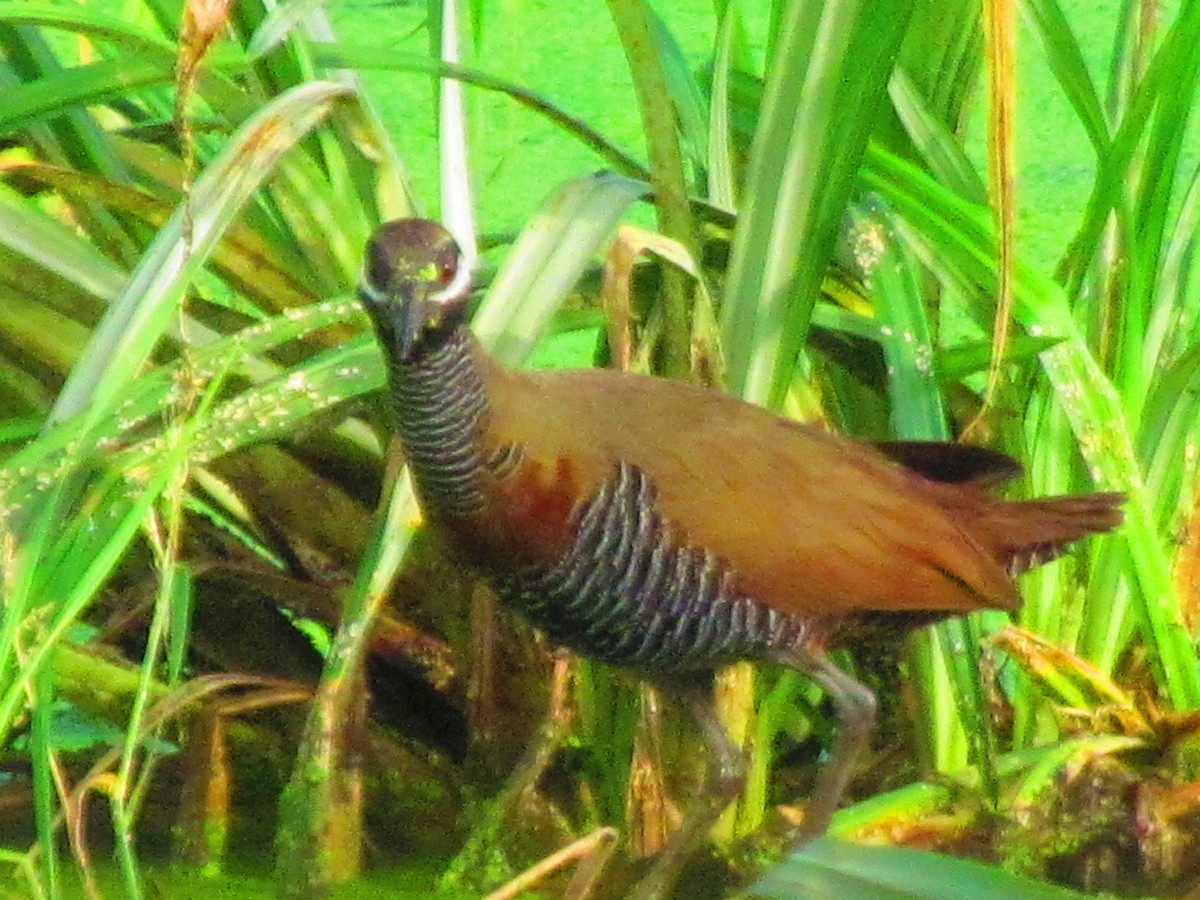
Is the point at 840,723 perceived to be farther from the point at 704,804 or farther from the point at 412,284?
the point at 412,284

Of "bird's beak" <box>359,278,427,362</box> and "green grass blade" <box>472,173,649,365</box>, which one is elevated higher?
"green grass blade" <box>472,173,649,365</box>

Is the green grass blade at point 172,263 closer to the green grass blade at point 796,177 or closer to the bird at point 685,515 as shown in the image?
the bird at point 685,515

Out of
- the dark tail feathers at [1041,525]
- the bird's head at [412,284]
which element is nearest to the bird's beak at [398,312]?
the bird's head at [412,284]

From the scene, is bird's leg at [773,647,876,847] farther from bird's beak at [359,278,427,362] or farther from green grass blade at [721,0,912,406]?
bird's beak at [359,278,427,362]

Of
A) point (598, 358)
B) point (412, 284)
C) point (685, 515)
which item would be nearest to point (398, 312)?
point (412, 284)

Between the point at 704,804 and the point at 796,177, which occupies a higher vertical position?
the point at 796,177

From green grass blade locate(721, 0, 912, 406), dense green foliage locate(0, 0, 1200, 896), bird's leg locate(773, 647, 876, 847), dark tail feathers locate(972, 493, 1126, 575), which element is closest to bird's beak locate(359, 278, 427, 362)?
dense green foliage locate(0, 0, 1200, 896)

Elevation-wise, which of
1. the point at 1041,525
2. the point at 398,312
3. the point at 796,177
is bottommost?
the point at 1041,525
